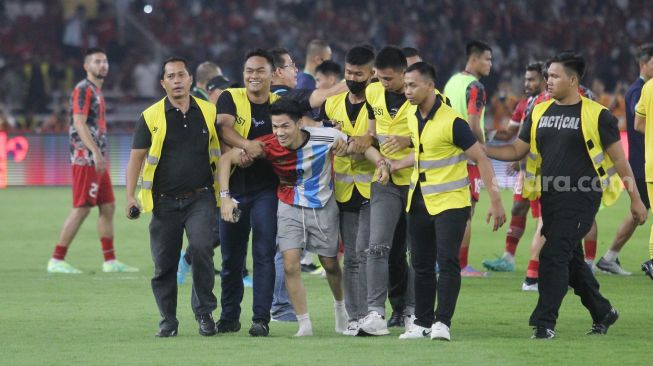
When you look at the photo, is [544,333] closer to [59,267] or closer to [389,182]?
[389,182]

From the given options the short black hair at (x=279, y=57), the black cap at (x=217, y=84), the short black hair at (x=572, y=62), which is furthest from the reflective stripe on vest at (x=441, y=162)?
the black cap at (x=217, y=84)

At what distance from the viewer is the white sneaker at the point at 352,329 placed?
9.86 metres

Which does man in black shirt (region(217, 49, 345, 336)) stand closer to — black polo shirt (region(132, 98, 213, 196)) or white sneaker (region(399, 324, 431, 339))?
black polo shirt (region(132, 98, 213, 196))

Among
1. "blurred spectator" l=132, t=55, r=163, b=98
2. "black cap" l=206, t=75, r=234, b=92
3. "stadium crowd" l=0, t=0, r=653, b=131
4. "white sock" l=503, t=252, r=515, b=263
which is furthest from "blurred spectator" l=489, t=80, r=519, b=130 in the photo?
"black cap" l=206, t=75, r=234, b=92

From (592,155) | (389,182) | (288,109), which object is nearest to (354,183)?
(389,182)

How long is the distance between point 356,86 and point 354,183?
2.45 feet

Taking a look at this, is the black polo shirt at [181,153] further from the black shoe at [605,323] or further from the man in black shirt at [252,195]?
the black shoe at [605,323]

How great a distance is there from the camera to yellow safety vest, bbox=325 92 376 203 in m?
10.1

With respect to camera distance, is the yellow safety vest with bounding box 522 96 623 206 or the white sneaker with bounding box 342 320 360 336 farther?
A: the white sneaker with bounding box 342 320 360 336

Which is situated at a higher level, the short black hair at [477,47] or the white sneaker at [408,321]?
the short black hair at [477,47]

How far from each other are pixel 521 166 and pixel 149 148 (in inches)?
235

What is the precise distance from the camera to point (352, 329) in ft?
32.5

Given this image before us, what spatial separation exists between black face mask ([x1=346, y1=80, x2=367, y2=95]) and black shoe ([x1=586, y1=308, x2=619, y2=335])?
8.30 ft

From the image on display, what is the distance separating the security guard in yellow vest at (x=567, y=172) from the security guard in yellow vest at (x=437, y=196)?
495 millimetres
